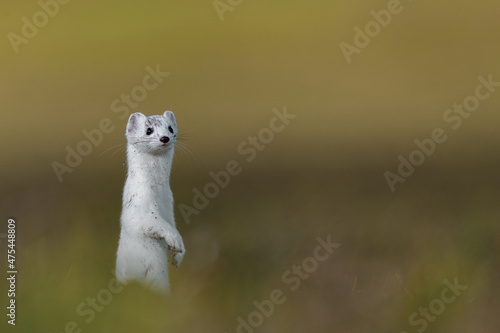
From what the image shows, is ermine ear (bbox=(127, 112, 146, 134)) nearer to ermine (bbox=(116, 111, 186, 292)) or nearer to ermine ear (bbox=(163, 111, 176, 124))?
ermine (bbox=(116, 111, 186, 292))

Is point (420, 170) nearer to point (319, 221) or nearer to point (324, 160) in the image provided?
point (324, 160)

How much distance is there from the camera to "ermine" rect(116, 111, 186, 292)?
14.5ft

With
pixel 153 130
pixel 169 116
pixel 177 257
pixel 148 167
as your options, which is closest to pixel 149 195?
pixel 148 167

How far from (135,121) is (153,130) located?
0.15 metres

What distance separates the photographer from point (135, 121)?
Result: 4.64 m

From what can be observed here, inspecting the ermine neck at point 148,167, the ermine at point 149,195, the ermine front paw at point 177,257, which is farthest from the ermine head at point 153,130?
the ermine front paw at point 177,257

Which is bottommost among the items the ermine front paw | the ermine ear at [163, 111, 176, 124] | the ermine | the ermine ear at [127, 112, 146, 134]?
the ermine front paw

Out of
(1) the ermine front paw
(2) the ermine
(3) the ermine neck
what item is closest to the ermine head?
(2) the ermine

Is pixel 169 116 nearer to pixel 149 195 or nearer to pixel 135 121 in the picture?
pixel 135 121

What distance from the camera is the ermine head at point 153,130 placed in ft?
15.0

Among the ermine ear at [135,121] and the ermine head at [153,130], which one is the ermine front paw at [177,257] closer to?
the ermine head at [153,130]

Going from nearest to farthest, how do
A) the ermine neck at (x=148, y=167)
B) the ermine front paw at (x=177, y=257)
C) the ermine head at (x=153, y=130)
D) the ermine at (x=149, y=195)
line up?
the ermine front paw at (x=177, y=257) → the ermine at (x=149, y=195) → the ermine head at (x=153, y=130) → the ermine neck at (x=148, y=167)

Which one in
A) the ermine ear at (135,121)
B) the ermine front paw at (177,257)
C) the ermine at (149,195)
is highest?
the ermine ear at (135,121)

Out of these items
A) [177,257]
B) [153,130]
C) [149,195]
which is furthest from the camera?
[149,195]
